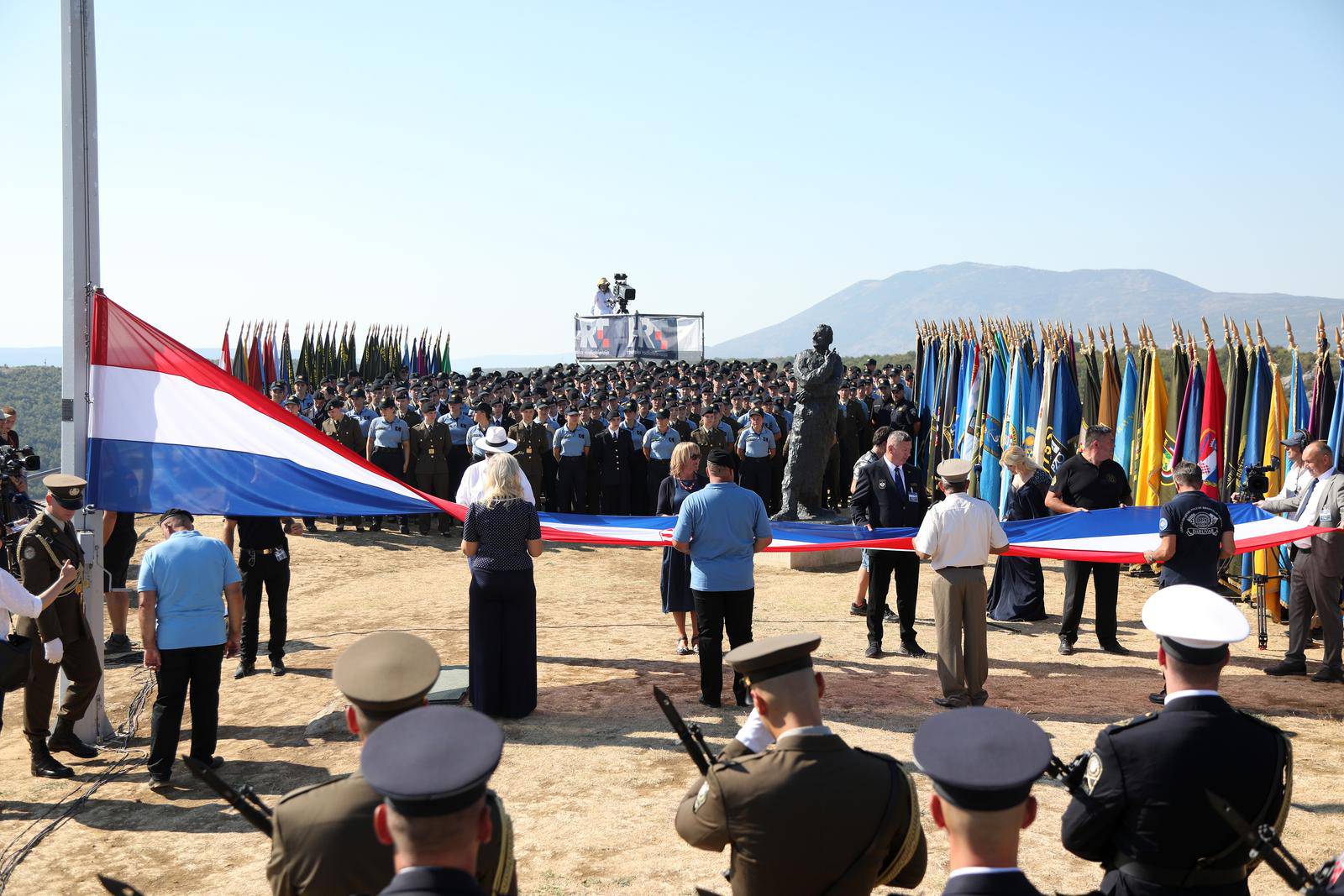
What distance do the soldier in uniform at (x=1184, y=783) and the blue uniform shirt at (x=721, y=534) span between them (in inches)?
163

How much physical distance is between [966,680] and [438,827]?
5845mm

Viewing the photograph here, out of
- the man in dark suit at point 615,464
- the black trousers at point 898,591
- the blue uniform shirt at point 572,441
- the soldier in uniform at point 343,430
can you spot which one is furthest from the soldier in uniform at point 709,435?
the black trousers at point 898,591

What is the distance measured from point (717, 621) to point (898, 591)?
7.78ft

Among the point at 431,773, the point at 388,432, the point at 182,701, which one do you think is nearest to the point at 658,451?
the point at 388,432

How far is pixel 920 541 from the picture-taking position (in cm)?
715

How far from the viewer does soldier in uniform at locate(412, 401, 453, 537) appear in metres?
15.5

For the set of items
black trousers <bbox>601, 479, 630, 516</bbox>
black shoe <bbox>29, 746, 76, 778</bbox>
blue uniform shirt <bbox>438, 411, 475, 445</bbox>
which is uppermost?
blue uniform shirt <bbox>438, 411, 475, 445</bbox>

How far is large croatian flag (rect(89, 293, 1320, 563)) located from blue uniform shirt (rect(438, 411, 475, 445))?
837 centimetres

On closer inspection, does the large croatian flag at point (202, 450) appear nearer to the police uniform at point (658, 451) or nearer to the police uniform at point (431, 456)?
the police uniform at point (431, 456)

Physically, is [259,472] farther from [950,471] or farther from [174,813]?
[950,471]

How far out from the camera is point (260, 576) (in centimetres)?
835

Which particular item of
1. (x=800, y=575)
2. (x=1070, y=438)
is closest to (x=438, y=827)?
(x=800, y=575)

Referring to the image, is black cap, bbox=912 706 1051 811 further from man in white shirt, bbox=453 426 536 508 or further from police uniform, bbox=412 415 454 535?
police uniform, bbox=412 415 454 535

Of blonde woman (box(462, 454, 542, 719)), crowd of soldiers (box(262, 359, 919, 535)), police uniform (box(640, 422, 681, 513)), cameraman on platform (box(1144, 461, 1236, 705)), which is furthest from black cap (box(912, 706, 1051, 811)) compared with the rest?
police uniform (box(640, 422, 681, 513))
